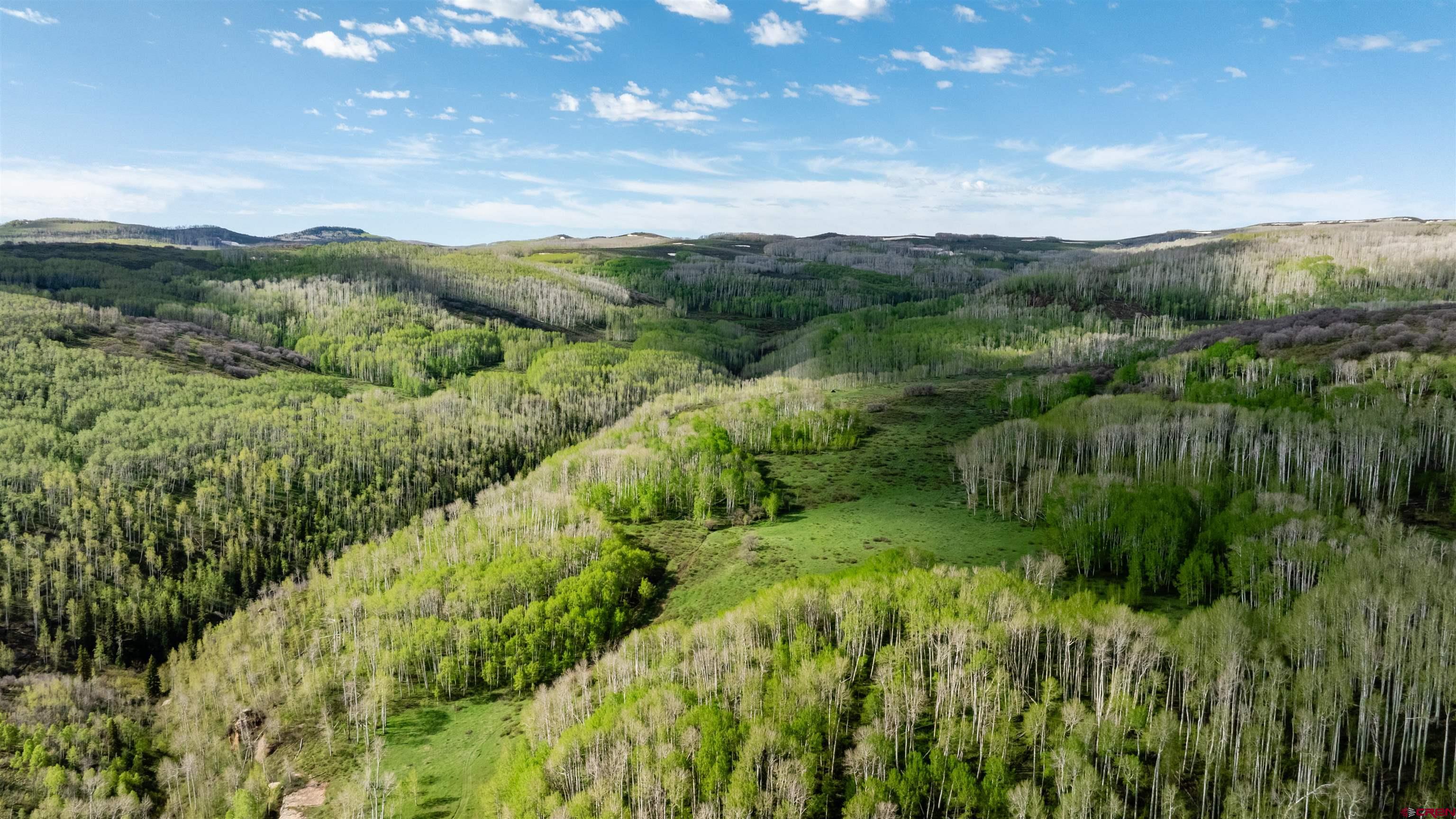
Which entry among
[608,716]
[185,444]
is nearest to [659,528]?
[608,716]

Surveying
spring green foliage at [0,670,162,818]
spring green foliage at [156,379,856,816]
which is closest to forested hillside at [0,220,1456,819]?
spring green foliage at [0,670,162,818]

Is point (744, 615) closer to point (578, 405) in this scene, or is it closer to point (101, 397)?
point (578, 405)

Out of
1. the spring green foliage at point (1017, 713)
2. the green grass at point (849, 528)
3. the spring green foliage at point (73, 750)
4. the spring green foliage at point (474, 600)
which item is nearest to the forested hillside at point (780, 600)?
the spring green foliage at point (1017, 713)

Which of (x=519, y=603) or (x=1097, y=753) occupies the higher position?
(x=1097, y=753)

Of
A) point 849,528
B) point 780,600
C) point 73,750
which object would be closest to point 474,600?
point 780,600

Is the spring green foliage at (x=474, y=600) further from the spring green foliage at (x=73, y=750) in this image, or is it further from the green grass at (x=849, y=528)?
the green grass at (x=849, y=528)

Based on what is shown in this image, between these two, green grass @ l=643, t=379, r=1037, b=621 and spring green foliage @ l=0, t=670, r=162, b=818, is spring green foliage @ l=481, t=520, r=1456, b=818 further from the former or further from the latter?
spring green foliage @ l=0, t=670, r=162, b=818
